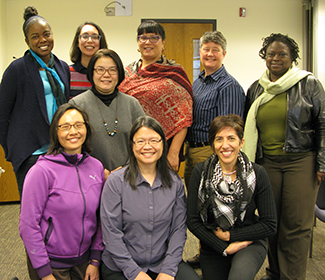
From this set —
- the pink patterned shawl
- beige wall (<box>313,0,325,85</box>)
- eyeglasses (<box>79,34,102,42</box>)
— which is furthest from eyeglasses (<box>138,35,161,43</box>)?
beige wall (<box>313,0,325,85</box>)

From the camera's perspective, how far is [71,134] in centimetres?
148

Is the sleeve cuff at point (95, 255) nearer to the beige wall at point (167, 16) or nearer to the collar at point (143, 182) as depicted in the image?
the collar at point (143, 182)

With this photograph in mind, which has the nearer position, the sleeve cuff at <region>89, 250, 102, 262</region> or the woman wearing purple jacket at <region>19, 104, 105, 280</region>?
the woman wearing purple jacket at <region>19, 104, 105, 280</region>

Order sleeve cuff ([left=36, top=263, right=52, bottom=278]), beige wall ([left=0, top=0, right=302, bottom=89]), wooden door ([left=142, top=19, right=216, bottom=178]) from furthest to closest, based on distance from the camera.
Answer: wooden door ([left=142, top=19, right=216, bottom=178])
beige wall ([left=0, top=0, right=302, bottom=89])
sleeve cuff ([left=36, top=263, right=52, bottom=278])

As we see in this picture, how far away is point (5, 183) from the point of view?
3584 millimetres

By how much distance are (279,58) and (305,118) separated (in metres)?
0.43

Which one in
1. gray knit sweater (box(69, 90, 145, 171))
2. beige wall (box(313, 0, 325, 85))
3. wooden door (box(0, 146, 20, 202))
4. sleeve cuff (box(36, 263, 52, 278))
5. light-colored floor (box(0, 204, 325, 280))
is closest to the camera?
sleeve cuff (box(36, 263, 52, 278))

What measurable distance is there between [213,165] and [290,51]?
3.18 ft

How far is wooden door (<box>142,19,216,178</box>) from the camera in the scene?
4.56 metres

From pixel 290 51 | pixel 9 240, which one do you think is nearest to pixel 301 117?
pixel 290 51

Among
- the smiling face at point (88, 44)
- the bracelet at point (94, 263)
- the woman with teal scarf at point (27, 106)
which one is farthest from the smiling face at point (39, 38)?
the bracelet at point (94, 263)

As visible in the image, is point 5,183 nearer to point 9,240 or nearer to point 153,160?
point 9,240

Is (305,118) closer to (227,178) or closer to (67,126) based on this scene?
(227,178)

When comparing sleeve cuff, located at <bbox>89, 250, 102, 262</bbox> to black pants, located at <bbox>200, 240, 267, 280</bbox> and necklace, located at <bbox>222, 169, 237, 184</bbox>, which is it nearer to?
black pants, located at <bbox>200, 240, 267, 280</bbox>
